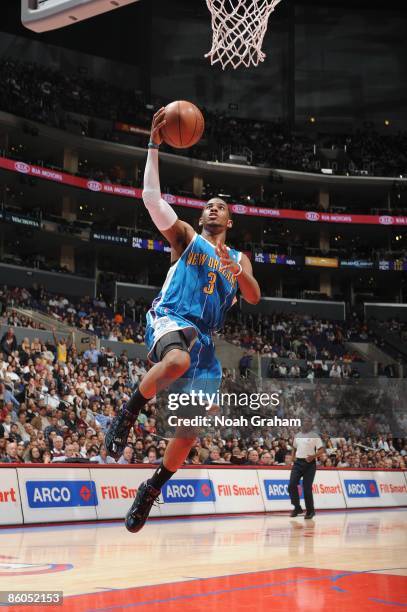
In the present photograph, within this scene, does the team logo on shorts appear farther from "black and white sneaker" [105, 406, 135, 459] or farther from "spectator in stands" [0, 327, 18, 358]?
"black and white sneaker" [105, 406, 135, 459]

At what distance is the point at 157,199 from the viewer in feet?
17.5

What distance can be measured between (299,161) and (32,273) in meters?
15.3

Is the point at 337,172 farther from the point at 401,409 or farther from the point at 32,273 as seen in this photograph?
the point at 401,409

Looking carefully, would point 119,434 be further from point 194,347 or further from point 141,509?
point 194,347

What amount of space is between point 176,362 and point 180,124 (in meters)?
1.72

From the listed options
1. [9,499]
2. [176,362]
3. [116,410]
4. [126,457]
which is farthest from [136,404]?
[116,410]

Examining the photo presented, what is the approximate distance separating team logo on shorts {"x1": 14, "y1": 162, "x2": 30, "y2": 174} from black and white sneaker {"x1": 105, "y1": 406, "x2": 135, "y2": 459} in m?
26.2

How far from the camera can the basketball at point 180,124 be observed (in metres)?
5.43

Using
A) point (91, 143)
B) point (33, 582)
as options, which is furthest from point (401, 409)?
point (91, 143)

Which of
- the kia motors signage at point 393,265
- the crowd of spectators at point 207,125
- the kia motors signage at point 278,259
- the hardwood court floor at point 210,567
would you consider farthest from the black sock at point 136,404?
the kia motors signage at point 393,265

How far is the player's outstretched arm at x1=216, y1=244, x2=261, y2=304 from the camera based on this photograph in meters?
5.23

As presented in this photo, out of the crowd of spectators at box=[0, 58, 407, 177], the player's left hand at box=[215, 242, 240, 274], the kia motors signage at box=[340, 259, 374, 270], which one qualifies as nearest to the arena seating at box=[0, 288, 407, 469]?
the player's left hand at box=[215, 242, 240, 274]

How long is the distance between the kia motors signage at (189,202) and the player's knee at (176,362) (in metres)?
25.8

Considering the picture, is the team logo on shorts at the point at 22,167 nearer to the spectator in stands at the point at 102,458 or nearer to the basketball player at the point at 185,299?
the spectator in stands at the point at 102,458
